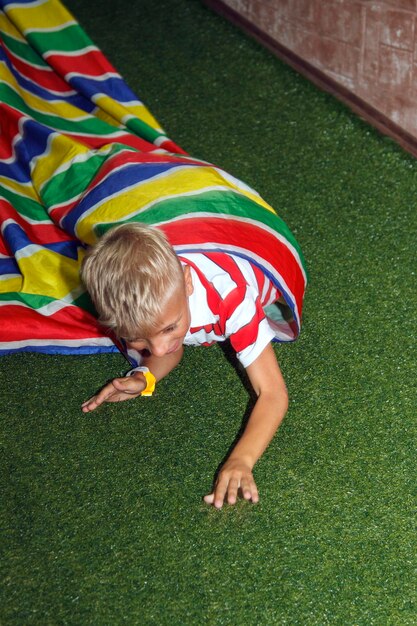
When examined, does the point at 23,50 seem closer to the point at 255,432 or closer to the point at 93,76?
the point at 93,76

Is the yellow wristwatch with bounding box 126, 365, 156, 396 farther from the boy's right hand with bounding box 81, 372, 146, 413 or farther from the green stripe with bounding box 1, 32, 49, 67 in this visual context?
the green stripe with bounding box 1, 32, 49, 67

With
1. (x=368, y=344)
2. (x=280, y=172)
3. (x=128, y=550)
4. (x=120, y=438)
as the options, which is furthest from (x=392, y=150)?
(x=128, y=550)

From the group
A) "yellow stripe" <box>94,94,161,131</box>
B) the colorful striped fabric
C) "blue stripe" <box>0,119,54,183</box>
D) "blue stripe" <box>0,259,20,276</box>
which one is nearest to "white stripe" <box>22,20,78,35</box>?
the colorful striped fabric

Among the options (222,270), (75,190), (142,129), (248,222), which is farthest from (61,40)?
(222,270)

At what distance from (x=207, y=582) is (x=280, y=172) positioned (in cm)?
115

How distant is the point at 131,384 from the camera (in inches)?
64.6

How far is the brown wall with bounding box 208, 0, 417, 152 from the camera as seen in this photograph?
2.12 metres

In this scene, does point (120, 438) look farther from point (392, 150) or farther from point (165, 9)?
point (165, 9)

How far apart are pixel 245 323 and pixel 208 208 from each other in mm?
273

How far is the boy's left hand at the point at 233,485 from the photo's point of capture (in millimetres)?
1405

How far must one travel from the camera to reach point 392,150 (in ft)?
7.26

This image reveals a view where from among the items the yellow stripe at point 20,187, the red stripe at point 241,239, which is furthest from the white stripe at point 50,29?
the red stripe at point 241,239

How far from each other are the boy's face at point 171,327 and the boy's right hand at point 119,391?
6.6 inches

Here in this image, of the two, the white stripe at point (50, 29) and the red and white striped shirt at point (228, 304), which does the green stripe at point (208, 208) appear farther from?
the white stripe at point (50, 29)
